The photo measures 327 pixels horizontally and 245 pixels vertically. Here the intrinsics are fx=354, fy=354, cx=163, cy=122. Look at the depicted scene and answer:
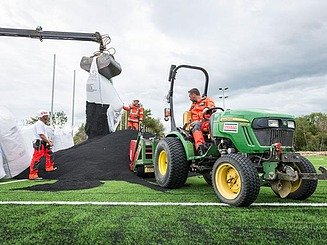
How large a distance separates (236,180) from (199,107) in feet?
5.70

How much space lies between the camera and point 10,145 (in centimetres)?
828

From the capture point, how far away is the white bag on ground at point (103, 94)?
12.2m

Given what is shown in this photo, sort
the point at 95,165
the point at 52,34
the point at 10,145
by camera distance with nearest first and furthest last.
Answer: the point at 10,145, the point at 95,165, the point at 52,34

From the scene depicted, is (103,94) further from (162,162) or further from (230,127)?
(230,127)

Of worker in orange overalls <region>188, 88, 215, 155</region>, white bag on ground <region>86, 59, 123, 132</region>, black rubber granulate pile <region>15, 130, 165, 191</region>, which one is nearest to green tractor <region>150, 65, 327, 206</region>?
worker in orange overalls <region>188, 88, 215, 155</region>

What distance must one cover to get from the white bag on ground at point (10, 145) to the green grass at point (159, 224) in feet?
12.4

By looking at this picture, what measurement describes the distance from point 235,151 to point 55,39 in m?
9.01

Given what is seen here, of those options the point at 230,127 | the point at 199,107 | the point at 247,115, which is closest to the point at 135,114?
the point at 199,107

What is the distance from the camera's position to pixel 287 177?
4.41 metres

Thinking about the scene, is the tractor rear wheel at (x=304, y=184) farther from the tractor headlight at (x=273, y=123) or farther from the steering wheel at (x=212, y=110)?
the steering wheel at (x=212, y=110)

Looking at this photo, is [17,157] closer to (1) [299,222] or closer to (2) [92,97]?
(2) [92,97]

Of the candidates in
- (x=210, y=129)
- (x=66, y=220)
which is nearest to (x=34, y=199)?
(x=66, y=220)

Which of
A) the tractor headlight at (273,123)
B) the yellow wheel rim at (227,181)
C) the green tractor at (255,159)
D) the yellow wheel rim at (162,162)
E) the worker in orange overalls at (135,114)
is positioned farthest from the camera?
the worker in orange overalls at (135,114)

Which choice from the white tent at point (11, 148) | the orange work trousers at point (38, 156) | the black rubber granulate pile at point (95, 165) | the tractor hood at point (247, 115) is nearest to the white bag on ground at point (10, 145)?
the white tent at point (11, 148)
